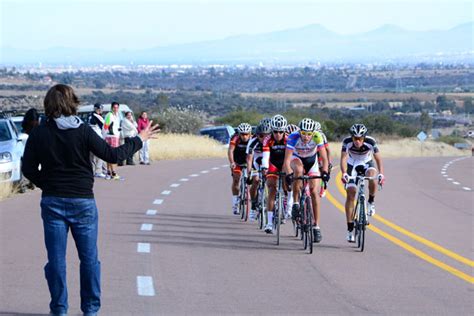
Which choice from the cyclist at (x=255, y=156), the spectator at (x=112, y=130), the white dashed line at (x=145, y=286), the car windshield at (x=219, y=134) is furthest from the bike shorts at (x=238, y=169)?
the car windshield at (x=219, y=134)

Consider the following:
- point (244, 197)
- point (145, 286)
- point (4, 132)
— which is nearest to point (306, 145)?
point (244, 197)

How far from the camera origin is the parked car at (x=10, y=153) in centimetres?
2017

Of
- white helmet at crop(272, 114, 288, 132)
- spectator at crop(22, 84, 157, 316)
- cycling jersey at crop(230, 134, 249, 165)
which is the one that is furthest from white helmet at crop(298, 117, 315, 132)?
spectator at crop(22, 84, 157, 316)

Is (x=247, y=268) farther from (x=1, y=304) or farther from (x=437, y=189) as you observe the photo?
(x=437, y=189)

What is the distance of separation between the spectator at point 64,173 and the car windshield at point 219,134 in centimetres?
4187

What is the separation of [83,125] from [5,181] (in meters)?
11.9

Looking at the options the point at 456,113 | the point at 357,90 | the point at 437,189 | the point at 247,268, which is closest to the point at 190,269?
the point at 247,268

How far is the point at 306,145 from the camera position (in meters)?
14.4

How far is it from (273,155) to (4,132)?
806cm

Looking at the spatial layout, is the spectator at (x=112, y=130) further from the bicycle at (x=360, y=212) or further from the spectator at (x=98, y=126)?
the bicycle at (x=360, y=212)

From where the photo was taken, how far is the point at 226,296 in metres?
10.3

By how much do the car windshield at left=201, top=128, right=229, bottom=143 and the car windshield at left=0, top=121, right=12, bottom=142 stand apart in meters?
28.9

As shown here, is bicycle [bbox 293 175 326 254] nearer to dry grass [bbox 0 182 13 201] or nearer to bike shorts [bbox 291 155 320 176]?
bike shorts [bbox 291 155 320 176]

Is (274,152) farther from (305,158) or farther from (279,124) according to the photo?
(305,158)
